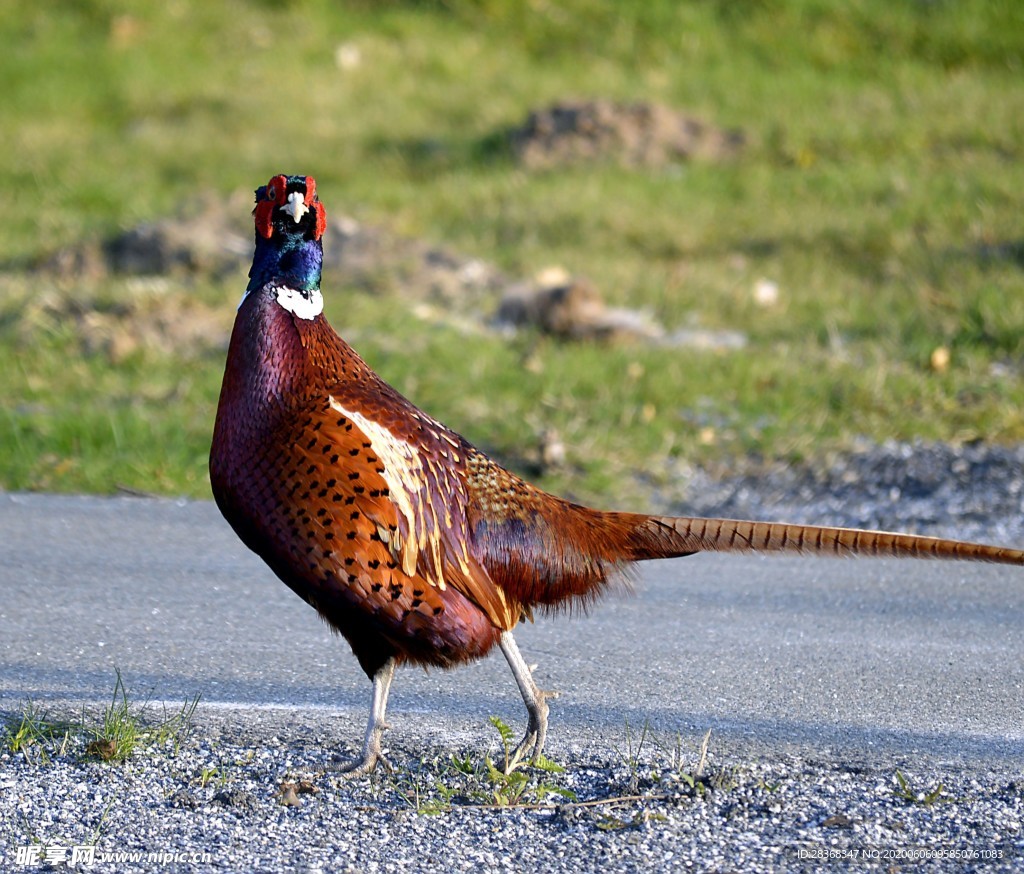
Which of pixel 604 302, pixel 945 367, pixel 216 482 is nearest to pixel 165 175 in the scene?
pixel 604 302

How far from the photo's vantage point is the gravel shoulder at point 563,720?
295 cm

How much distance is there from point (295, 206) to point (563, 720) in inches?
59.6

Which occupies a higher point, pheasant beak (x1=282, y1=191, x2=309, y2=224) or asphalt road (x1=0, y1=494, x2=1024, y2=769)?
pheasant beak (x1=282, y1=191, x2=309, y2=224)

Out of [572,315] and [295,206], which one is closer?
[295,206]

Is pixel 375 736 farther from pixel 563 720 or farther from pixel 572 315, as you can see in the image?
pixel 572 315

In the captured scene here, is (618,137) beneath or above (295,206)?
above

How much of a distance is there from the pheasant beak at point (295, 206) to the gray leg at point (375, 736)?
1.06 metres

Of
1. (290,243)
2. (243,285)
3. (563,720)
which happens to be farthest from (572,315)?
(290,243)

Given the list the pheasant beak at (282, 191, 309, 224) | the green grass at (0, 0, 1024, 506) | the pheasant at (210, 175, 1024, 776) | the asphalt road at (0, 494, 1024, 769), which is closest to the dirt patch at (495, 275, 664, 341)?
the green grass at (0, 0, 1024, 506)

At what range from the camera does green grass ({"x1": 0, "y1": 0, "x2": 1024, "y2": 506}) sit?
6781 mm

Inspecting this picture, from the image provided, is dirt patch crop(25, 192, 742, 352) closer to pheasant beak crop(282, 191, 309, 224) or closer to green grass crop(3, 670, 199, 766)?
green grass crop(3, 670, 199, 766)

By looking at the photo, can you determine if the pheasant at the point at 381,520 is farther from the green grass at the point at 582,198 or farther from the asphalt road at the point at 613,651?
the green grass at the point at 582,198

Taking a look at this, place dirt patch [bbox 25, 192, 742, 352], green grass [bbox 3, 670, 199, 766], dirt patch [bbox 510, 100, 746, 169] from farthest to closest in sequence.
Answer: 1. dirt patch [bbox 510, 100, 746, 169]
2. dirt patch [bbox 25, 192, 742, 352]
3. green grass [bbox 3, 670, 199, 766]

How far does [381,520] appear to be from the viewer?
10.2 feet
